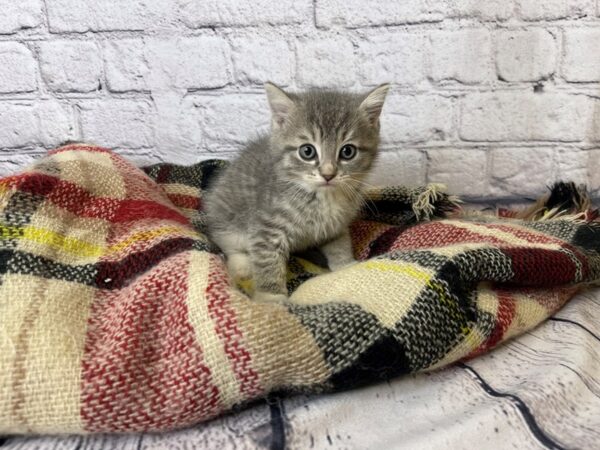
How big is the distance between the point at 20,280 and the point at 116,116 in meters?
0.81

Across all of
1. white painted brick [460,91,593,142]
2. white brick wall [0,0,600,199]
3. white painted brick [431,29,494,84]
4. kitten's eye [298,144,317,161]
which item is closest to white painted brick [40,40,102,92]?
white brick wall [0,0,600,199]

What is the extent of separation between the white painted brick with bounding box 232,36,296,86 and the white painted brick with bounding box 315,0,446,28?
4.9 inches

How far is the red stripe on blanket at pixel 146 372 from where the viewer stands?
56 centimetres

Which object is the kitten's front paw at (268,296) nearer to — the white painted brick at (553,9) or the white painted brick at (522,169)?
the white painted brick at (522,169)

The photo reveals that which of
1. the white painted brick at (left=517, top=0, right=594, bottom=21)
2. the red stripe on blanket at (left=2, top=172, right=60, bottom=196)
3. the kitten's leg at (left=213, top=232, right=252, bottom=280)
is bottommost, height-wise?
the kitten's leg at (left=213, top=232, right=252, bottom=280)

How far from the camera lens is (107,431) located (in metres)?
0.56

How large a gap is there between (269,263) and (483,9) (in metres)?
0.88

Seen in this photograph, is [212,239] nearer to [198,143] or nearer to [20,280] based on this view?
[198,143]

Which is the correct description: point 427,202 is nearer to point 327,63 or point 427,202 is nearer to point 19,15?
point 327,63

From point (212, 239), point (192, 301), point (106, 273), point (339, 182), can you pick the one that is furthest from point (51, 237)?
point (339, 182)

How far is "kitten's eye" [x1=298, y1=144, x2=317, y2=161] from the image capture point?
1093mm

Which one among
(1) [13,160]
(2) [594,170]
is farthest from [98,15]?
(2) [594,170]

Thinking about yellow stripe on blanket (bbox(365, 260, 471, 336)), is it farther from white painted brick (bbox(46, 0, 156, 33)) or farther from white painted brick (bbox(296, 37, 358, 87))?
white painted brick (bbox(46, 0, 156, 33))

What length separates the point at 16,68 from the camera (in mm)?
1348
